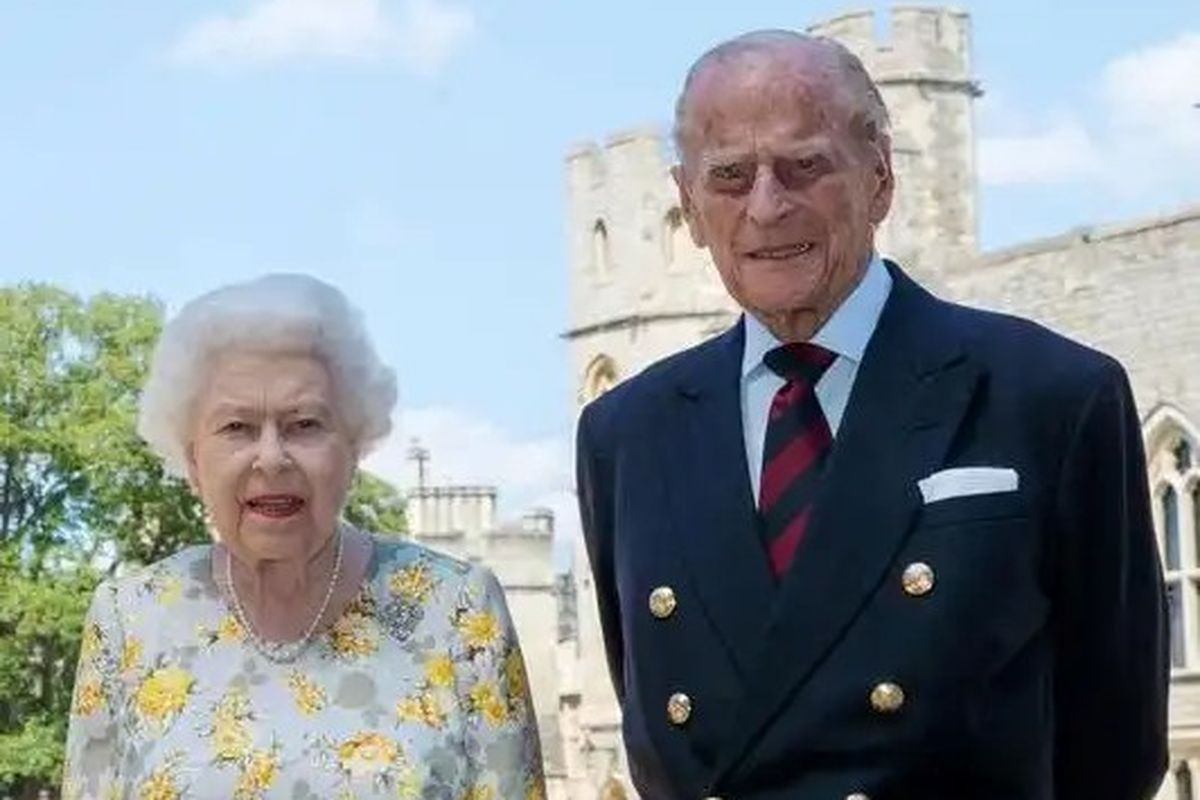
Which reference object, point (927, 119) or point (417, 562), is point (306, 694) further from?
point (927, 119)

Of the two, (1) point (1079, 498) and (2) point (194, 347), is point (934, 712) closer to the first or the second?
(1) point (1079, 498)

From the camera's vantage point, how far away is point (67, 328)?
106ft

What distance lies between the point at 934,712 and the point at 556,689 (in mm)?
37268

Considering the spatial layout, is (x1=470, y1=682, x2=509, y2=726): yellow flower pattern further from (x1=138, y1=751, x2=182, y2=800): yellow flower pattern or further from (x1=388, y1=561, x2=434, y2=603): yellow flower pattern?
(x1=138, y1=751, x2=182, y2=800): yellow flower pattern

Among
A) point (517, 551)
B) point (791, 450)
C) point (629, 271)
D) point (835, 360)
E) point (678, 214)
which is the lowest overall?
point (791, 450)

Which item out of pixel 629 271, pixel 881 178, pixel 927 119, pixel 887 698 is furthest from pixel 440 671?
pixel 629 271

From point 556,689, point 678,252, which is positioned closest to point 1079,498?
point 678,252

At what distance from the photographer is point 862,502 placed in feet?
12.1

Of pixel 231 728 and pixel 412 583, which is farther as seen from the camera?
pixel 412 583

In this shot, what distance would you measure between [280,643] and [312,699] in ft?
0.37

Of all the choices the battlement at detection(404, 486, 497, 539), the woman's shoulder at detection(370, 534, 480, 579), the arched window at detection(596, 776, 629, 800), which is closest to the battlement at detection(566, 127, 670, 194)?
the arched window at detection(596, 776, 629, 800)

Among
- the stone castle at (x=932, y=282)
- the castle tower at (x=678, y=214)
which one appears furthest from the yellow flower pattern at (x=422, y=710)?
the castle tower at (x=678, y=214)

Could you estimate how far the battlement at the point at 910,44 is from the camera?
26.3 meters

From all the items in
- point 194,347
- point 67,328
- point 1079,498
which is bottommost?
point 1079,498
